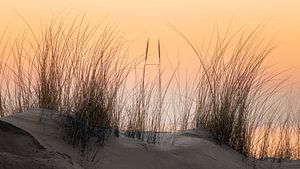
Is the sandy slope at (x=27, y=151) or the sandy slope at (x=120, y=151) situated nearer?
the sandy slope at (x=27, y=151)

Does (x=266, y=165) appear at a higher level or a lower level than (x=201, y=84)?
lower

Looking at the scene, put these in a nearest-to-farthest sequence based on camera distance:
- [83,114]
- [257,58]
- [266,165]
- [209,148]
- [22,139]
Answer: [22,139] → [83,114] → [209,148] → [266,165] → [257,58]

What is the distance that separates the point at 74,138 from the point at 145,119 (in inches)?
46.9

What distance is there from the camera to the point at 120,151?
13.4ft

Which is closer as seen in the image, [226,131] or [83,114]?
[83,114]

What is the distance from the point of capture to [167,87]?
573 cm

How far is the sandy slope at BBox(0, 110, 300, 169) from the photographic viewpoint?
3309mm

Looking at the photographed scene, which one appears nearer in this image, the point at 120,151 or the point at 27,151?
the point at 27,151

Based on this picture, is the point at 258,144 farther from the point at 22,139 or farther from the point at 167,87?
the point at 22,139

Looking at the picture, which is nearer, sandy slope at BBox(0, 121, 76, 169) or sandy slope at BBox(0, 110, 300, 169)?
sandy slope at BBox(0, 121, 76, 169)

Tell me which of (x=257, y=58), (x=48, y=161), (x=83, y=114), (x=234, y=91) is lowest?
(x=48, y=161)

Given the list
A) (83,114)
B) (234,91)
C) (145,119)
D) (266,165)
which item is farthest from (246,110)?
(83,114)

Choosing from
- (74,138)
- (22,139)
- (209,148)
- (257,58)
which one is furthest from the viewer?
(257,58)

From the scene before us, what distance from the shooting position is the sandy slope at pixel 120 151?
3.31 m
